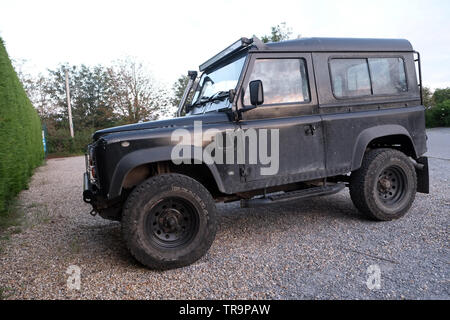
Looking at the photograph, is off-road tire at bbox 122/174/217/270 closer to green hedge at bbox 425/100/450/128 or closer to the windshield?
the windshield

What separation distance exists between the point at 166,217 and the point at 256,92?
151 cm

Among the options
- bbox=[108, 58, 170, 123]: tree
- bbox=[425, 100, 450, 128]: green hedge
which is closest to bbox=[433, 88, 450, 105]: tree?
bbox=[425, 100, 450, 128]: green hedge

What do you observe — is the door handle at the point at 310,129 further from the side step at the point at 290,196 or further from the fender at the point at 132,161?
the fender at the point at 132,161

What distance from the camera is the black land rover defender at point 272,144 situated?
2.90 meters

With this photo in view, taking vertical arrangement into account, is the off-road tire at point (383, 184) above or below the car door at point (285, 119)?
below

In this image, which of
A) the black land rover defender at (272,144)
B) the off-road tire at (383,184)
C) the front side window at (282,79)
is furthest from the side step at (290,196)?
the front side window at (282,79)

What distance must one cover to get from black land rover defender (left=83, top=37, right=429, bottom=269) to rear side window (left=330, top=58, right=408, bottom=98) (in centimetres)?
1

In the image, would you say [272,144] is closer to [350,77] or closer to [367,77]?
[350,77]

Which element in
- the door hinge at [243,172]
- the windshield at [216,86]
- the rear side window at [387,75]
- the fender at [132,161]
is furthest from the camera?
the rear side window at [387,75]

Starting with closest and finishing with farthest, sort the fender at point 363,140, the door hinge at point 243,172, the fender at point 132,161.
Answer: the fender at point 132,161
the door hinge at point 243,172
the fender at point 363,140

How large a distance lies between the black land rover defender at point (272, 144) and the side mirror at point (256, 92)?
14 millimetres
